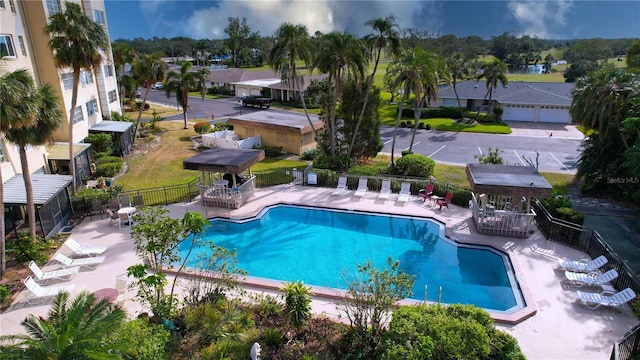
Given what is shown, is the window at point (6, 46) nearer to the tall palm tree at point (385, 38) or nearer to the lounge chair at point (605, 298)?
the tall palm tree at point (385, 38)

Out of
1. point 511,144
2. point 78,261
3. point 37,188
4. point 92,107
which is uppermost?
point 92,107

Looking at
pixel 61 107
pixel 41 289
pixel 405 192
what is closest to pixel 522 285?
pixel 405 192

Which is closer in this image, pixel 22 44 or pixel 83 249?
pixel 83 249

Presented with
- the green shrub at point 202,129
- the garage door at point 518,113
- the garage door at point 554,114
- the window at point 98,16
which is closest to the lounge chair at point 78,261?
the green shrub at point 202,129

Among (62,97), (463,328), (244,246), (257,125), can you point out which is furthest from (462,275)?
(62,97)

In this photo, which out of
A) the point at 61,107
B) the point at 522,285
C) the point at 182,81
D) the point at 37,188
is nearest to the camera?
the point at 522,285

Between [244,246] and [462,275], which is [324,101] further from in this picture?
[462,275]

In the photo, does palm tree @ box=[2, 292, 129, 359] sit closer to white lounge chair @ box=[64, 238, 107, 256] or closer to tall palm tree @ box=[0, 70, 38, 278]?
tall palm tree @ box=[0, 70, 38, 278]

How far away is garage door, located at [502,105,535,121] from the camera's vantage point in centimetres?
4803

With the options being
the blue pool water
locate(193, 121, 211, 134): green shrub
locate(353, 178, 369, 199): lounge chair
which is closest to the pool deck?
the blue pool water

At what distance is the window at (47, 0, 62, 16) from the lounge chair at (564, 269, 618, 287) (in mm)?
31793

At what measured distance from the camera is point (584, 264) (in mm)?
14148

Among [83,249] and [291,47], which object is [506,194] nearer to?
[291,47]

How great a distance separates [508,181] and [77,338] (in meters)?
16.8
